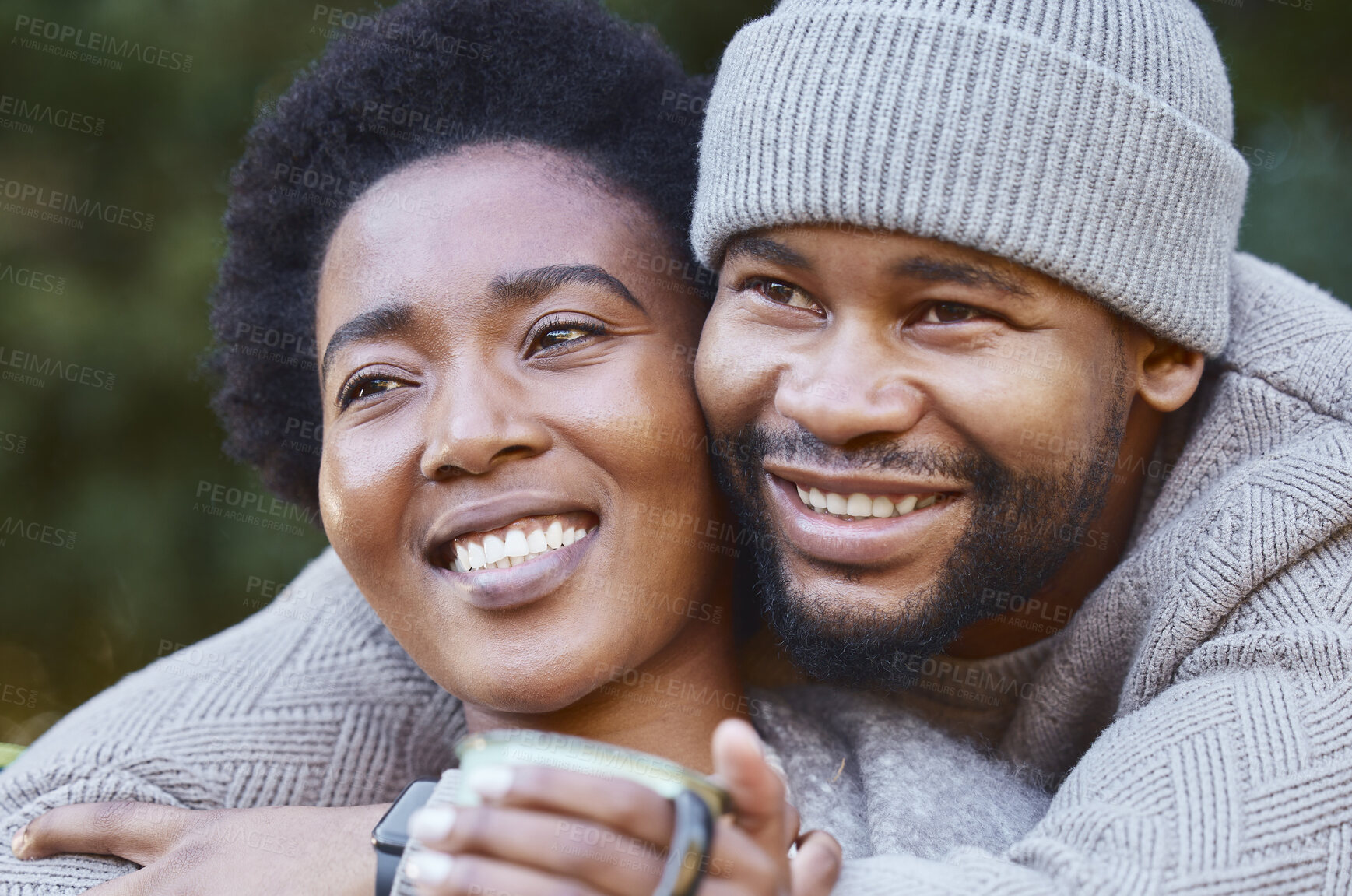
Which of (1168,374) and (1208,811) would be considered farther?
(1168,374)

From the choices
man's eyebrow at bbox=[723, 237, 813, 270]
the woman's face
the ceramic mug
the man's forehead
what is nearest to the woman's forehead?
the woman's face

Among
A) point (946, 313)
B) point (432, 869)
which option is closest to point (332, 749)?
point (432, 869)

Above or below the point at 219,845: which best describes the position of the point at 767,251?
above

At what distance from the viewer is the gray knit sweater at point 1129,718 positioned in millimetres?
1685

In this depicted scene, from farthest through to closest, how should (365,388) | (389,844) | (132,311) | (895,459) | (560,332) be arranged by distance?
(132,311) < (365,388) < (560,332) < (895,459) < (389,844)

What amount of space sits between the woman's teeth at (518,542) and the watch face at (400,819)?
1.20 ft

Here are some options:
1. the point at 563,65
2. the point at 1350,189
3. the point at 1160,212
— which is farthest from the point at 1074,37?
the point at 1350,189

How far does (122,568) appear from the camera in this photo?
428cm

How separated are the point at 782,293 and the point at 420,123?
32.8 inches

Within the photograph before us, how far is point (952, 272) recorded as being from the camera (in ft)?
6.40

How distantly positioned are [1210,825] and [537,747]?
34.3 inches

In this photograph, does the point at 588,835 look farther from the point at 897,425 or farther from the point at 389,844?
the point at 897,425

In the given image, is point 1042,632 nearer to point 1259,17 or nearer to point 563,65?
point 563,65

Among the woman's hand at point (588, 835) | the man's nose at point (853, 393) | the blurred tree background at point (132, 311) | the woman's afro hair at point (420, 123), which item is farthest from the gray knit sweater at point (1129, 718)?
the blurred tree background at point (132, 311)
